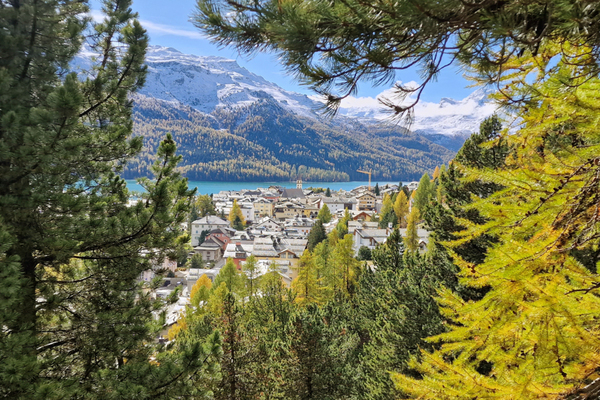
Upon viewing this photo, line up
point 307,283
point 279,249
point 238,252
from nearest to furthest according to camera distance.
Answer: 1. point 307,283
2. point 279,249
3. point 238,252

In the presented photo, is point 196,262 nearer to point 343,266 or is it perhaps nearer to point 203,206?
point 203,206

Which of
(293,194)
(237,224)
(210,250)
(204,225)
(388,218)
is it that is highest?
(388,218)

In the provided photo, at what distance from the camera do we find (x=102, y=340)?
14.1 ft

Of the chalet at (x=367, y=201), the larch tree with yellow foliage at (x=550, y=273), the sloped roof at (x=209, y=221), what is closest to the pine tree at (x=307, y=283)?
the larch tree with yellow foliage at (x=550, y=273)

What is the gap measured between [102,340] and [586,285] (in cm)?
504

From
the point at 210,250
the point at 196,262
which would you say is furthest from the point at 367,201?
the point at 196,262

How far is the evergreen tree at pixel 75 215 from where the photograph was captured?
3.42 meters

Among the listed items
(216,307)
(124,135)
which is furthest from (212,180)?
(124,135)

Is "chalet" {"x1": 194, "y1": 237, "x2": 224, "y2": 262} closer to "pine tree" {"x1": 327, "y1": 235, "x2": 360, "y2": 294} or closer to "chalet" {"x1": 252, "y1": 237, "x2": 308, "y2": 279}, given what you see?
"chalet" {"x1": 252, "y1": 237, "x2": 308, "y2": 279}

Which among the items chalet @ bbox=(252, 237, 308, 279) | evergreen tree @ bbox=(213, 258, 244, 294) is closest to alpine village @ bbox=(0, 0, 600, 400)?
evergreen tree @ bbox=(213, 258, 244, 294)

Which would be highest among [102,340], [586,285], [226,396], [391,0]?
[391,0]

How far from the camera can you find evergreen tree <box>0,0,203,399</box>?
3.42 m

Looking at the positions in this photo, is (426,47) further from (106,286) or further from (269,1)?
(106,286)

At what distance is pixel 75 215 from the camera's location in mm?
4023
